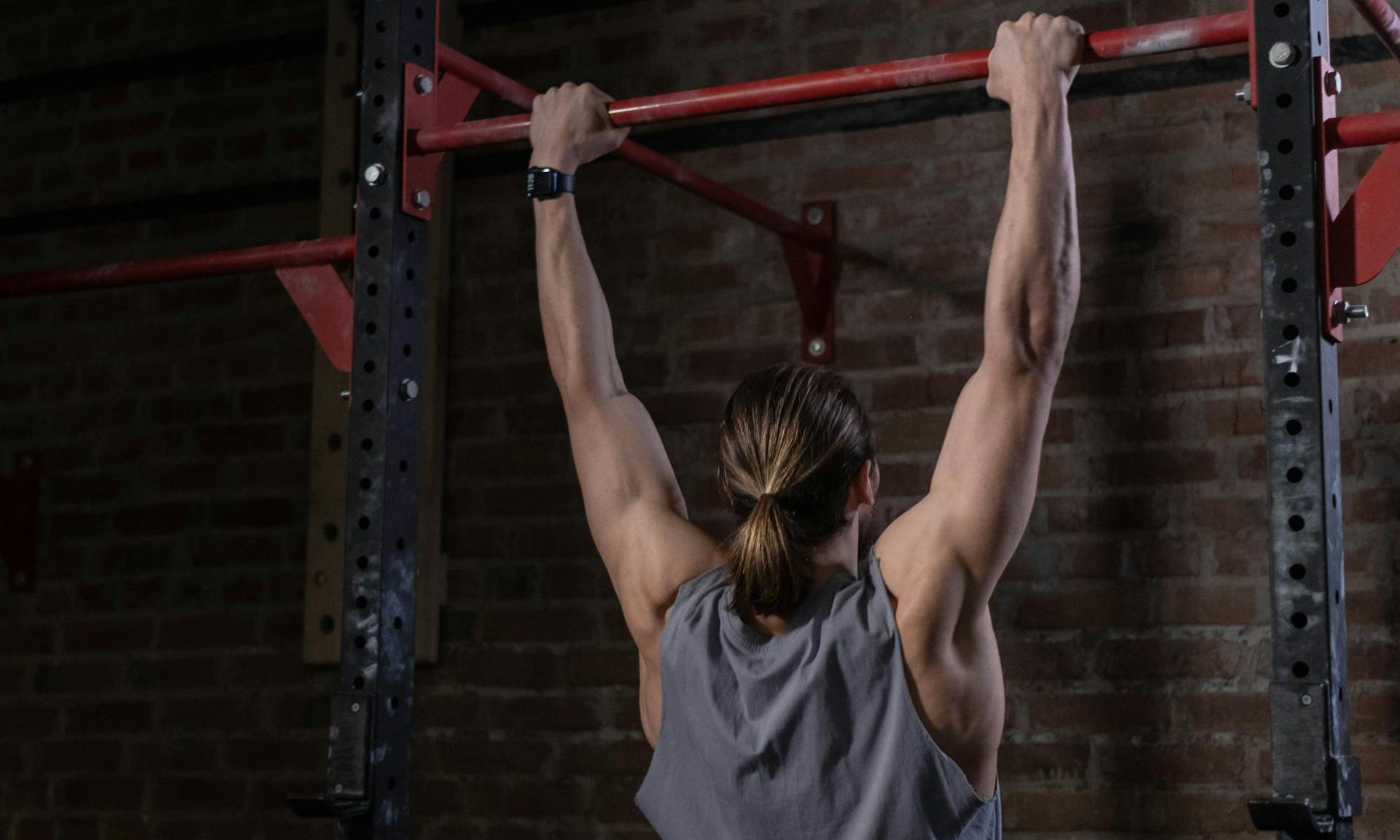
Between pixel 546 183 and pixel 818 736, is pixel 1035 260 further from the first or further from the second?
pixel 546 183

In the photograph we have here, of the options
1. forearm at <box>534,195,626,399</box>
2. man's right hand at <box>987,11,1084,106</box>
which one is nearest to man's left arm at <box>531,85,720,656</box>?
forearm at <box>534,195,626,399</box>

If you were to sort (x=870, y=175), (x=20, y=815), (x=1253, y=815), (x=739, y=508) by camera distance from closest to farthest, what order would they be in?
1. (x=1253, y=815)
2. (x=739, y=508)
3. (x=870, y=175)
4. (x=20, y=815)

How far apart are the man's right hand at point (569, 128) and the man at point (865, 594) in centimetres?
66

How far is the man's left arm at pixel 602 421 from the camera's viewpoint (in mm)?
2137

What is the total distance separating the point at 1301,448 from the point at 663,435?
1.79m

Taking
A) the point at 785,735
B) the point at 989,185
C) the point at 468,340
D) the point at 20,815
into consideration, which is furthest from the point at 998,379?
the point at 20,815

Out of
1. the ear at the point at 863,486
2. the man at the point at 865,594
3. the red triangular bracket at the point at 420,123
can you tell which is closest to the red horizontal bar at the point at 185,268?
the red triangular bracket at the point at 420,123

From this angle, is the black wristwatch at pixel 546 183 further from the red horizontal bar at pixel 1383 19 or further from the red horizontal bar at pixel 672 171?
the red horizontal bar at pixel 1383 19

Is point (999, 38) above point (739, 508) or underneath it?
above

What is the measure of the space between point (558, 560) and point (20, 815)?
1.63 meters

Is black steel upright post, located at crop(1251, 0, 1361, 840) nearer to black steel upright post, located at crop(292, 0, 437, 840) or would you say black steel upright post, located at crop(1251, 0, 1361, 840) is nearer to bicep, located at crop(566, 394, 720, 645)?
bicep, located at crop(566, 394, 720, 645)

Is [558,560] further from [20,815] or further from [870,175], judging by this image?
[20,815]

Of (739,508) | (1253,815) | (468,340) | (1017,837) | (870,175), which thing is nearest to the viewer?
(1253,815)

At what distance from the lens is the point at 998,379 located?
1.94m
